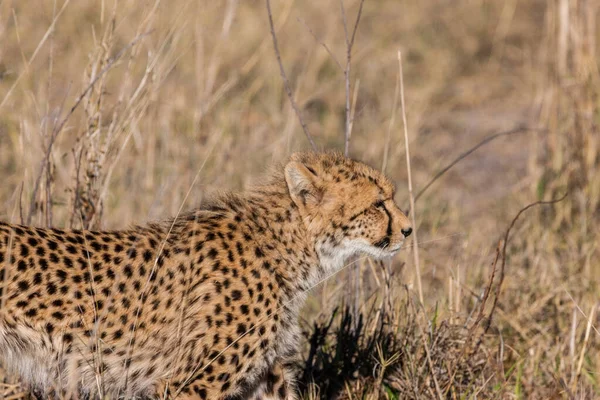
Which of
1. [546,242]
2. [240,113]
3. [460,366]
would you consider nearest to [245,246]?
[460,366]

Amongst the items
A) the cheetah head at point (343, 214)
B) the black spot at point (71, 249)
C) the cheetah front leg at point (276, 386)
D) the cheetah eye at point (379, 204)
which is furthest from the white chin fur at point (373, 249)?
the black spot at point (71, 249)

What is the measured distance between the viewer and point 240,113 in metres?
6.50

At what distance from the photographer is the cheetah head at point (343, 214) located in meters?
3.66

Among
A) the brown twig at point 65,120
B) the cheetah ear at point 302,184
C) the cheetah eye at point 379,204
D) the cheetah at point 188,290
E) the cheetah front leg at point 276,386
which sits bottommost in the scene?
the cheetah front leg at point 276,386

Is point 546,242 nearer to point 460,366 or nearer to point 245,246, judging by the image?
point 460,366

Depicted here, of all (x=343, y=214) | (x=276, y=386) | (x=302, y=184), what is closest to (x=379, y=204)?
(x=343, y=214)

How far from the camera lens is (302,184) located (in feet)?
11.9

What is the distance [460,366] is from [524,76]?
486 centimetres

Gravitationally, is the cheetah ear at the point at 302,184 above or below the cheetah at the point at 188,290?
above

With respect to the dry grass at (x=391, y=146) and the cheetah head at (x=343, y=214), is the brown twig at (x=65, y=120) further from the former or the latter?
the cheetah head at (x=343, y=214)

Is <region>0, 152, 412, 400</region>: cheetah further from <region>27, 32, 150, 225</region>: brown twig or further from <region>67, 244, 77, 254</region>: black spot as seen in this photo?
<region>27, 32, 150, 225</region>: brown twig

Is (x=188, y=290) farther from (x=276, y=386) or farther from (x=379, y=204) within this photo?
(x=379, y=204)

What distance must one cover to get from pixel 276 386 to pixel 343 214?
2.18 feet

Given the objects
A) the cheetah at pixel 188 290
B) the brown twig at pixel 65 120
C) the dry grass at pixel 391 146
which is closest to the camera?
the cheetah at pixel 188 290
